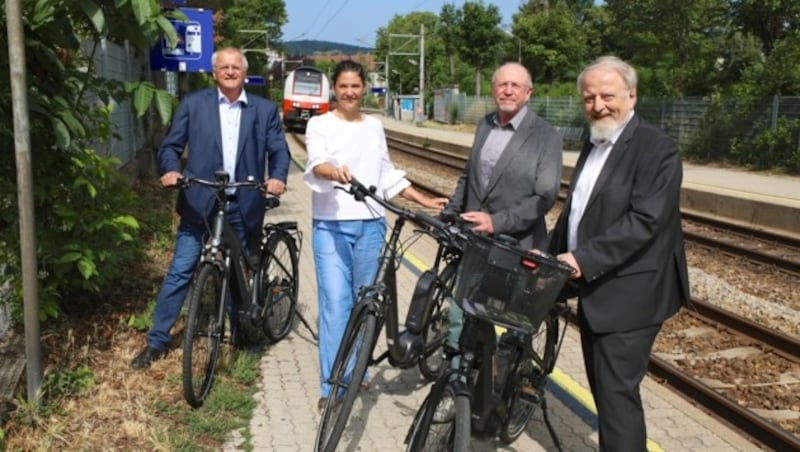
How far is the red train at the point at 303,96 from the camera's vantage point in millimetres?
38562

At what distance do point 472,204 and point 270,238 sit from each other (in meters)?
1.75

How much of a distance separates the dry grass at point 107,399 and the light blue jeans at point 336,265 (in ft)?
2.31

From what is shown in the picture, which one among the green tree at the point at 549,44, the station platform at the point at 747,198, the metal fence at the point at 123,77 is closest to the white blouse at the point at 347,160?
the metal fence at the point at 123,77

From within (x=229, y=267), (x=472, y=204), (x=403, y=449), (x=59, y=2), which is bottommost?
(x=403, y=449)

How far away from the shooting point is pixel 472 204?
4609 mm

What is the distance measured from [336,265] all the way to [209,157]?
3.81 ft

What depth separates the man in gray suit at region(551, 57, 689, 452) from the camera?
3074 millimetres

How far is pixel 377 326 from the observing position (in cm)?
389

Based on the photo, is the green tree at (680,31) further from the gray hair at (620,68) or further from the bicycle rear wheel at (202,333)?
the gray hair at (620,68)

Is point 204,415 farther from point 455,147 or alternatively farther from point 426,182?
point 455,147

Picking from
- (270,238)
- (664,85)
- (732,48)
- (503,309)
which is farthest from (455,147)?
(503,309)

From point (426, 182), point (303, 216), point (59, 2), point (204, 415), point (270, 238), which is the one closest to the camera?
point (59, 2)

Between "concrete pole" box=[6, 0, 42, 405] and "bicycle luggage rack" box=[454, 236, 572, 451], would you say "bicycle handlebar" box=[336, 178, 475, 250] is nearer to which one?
"bicycle luggage rack" box=[454, 236, 572, 451]

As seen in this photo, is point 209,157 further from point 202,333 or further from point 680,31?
point 680,31
